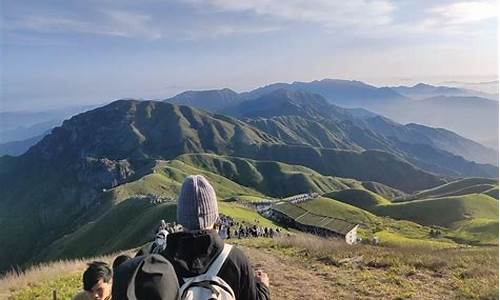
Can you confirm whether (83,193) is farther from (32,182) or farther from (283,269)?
(283,269)

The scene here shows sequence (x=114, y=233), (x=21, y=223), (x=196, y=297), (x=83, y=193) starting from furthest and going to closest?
1. (x=83, y=193)
2. (x=21, y=223)
3. (x=114, y=233)
4. (x=196, y=297)

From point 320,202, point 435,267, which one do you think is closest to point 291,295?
point 435,267

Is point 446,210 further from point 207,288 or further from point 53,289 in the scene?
point 207,288

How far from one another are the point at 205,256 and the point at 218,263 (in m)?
0.10

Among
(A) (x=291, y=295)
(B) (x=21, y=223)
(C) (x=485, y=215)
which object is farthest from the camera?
(B) (x=21, y=223)

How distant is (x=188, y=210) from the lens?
137 inches

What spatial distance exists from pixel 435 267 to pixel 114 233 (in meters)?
48.8

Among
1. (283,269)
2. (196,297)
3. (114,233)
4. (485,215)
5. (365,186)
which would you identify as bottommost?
(365,186)

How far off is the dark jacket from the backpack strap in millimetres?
19

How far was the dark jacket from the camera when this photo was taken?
327 cm

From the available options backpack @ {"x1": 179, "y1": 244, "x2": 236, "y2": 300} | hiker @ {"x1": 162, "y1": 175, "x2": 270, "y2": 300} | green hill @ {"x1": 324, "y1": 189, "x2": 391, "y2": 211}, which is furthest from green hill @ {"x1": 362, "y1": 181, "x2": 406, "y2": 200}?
backpack @ {"x1": 179, "y1": 244, "x2": 236, "y2": 300}

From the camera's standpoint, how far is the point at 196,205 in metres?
3.47

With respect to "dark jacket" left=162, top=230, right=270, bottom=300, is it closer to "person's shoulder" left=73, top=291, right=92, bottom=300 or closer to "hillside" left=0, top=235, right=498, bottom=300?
"person's shoulder" left=73, top=291, right=92, bottom=300

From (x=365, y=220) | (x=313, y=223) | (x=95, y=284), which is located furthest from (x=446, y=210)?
(x=95, y=284)
